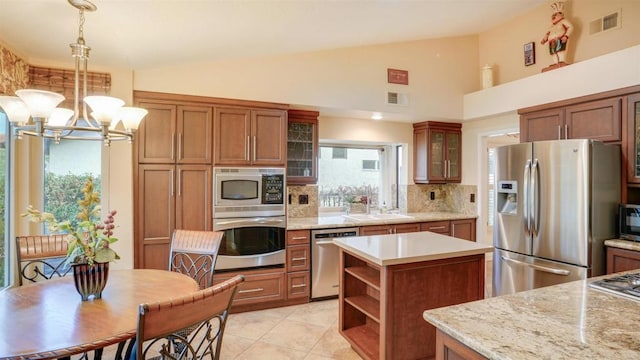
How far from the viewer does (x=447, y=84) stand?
4.50 metres

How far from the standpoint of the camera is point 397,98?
4.18 m

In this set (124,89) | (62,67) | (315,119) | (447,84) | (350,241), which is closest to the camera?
(350,241)

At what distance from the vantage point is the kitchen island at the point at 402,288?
2.14 metres

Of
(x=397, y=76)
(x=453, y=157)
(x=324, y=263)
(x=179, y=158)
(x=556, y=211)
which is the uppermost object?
(x=397, y=76)

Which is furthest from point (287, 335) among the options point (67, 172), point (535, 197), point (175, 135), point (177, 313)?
point (535, 197)

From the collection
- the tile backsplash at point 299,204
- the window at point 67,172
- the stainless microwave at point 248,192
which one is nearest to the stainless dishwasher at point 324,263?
the stainless microwave at point 248,192

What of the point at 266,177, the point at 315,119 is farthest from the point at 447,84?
the point at 266,177

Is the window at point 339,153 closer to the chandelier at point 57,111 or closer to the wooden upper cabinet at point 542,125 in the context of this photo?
the wooden upper cabinet at point 542,125

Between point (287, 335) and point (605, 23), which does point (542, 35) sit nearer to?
point (605, 23)

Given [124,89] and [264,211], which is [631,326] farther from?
[124,89]

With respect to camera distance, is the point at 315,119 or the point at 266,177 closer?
the point at 266,177

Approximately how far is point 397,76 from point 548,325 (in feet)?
11.7

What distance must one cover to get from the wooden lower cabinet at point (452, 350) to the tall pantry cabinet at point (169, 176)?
8.44 feet

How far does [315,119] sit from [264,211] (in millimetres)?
1361
